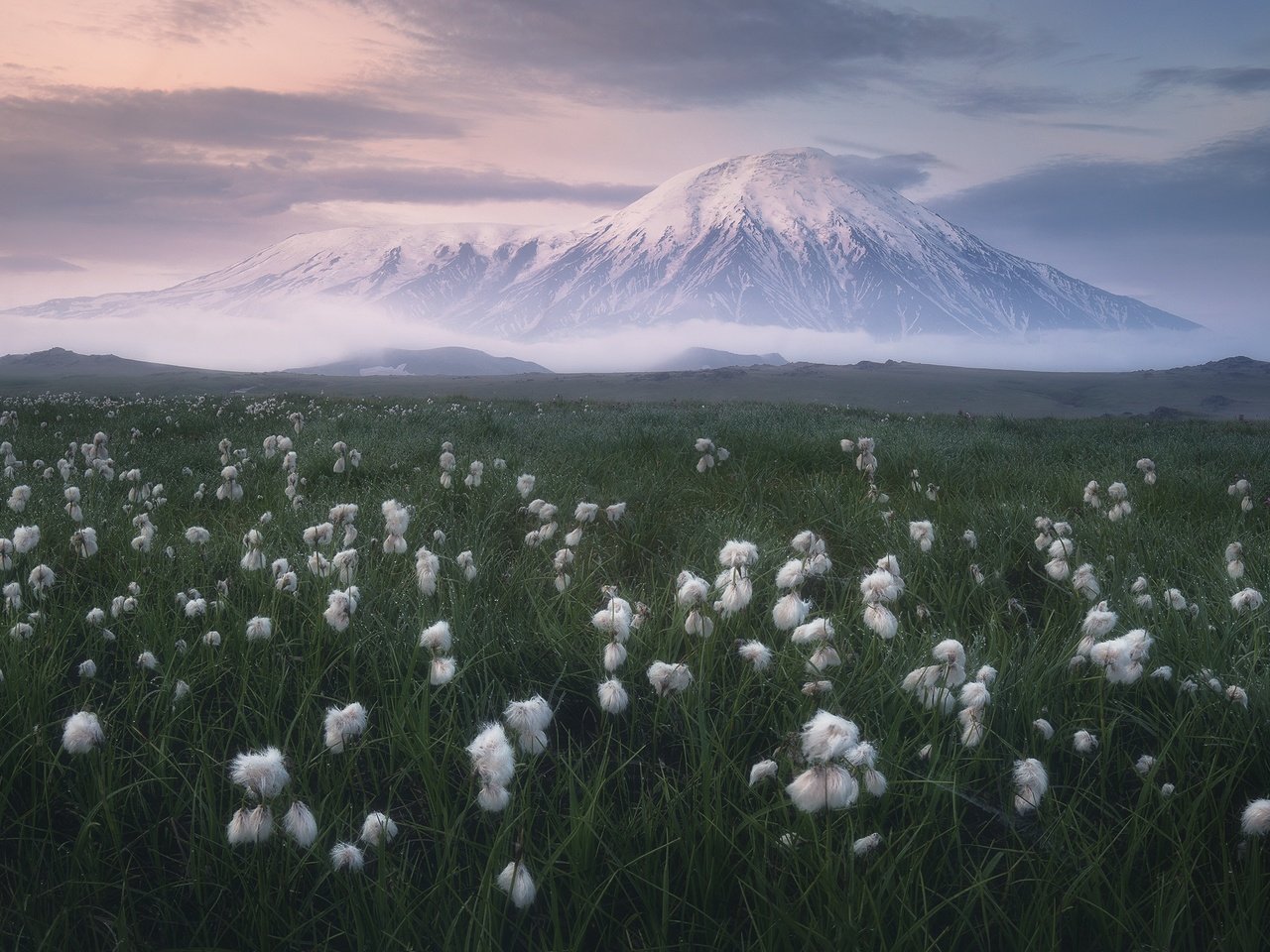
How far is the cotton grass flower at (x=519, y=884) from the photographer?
1.76 metres

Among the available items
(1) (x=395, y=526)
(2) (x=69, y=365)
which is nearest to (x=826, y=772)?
(1) (x=395, y=526)

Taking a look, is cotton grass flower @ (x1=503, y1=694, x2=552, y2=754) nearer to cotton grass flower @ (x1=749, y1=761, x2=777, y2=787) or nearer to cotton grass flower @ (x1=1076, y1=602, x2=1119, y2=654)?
cotton grass flower @ (x1=749, y1=761, x2=777, y2=787)

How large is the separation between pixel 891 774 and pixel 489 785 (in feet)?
3.99

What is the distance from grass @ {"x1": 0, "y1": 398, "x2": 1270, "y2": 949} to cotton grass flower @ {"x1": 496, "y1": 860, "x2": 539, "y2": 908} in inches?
2.0

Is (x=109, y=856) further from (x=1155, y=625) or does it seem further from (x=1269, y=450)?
(x=1269, y=450)

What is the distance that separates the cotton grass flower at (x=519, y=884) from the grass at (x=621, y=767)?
0.17 ft

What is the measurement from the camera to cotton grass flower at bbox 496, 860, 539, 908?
69.4 inches

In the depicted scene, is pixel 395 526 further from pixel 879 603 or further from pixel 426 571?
pixel 879 603

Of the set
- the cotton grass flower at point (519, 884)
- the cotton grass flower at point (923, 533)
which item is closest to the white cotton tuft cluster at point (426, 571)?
the cotton grass flower at point (519, 884)

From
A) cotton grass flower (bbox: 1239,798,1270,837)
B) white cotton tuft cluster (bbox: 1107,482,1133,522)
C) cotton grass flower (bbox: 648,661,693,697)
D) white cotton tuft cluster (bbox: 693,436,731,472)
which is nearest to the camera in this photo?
cotton grass flower (bbox: 1239,798,1270,837)

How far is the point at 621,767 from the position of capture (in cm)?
231

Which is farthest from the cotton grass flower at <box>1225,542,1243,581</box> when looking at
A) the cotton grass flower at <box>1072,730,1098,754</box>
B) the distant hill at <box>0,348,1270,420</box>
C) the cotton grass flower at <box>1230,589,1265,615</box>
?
the distant hill at <box>0,348,1270,420</box>

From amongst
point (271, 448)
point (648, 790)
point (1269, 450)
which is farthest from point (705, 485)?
point (1269, 450)

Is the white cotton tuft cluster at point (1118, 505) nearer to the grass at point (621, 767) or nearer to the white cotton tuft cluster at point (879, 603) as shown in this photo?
the grass at point (621, 767)
